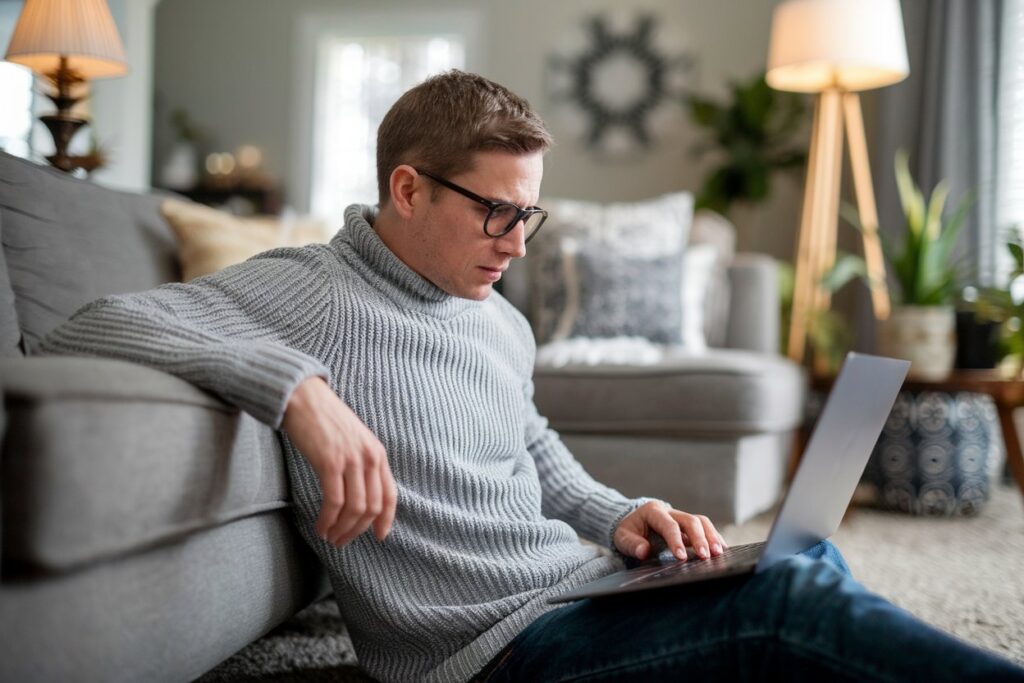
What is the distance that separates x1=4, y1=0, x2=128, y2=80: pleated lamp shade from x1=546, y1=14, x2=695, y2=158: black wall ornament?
341 centimetres

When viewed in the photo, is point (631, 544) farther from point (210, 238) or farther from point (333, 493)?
point (210, 238)

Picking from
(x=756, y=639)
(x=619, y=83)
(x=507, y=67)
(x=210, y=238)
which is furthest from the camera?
(x=507, y=67)

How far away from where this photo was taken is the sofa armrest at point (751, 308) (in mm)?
2854

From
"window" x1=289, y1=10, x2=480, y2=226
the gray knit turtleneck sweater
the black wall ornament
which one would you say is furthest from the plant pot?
"window" x1=289, y1=10, x2=480, y2=226

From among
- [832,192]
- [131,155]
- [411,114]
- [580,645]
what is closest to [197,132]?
[131,155]

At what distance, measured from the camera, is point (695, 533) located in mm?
1026

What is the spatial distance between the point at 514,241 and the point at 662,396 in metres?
1.23

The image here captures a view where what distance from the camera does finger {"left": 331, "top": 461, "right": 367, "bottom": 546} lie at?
80cm

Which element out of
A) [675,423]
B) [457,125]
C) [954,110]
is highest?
[954,110]

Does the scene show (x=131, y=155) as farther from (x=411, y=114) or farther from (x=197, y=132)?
(x=411, y=114)

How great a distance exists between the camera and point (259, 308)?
0.99 metres

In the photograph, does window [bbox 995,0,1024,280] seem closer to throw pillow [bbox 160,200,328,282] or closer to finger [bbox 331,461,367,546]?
throw pillow [bbox 160,200,328,282]

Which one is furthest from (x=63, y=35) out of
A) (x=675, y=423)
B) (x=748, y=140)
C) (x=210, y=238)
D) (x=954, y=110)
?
(x=954, y=110)

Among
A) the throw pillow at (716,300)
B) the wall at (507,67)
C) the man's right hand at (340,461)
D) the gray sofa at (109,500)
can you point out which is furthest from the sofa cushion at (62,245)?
the wall at (507,67)
